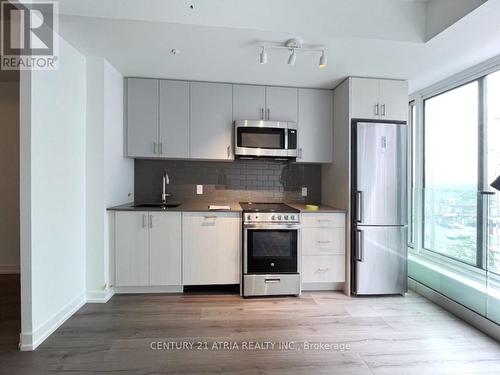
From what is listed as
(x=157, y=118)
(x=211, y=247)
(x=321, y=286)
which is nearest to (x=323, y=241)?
(x=321, y=286)

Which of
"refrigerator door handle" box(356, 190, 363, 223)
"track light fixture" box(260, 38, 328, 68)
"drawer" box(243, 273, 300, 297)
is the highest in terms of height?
"track light fixture" box(260, 38, 328, 68)

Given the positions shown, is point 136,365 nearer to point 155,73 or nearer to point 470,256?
point 155,73

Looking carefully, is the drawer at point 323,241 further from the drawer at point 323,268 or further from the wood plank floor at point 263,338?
the wood plank floor at point 263,338

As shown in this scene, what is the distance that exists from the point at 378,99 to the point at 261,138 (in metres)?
1.36

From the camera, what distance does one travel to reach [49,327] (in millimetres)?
2068

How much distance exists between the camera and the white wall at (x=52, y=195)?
1.86 meters

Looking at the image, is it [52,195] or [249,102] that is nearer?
[52,195]

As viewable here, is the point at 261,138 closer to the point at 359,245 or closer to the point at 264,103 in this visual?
the point at 264,103

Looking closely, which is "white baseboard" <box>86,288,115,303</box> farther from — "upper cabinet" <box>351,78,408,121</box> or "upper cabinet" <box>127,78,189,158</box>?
"upper cabinet" <box>351,78,408,121</box>

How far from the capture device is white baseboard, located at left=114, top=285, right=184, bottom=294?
9.21 feet

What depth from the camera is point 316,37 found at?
2.12 metres

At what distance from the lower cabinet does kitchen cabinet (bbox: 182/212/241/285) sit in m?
0.75

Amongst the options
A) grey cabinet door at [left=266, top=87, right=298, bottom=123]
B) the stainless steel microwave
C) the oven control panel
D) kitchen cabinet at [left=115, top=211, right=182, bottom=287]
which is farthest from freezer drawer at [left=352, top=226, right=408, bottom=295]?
Answer: kitchen cabinet at [left=115, top=211, right=182, bottom=287]

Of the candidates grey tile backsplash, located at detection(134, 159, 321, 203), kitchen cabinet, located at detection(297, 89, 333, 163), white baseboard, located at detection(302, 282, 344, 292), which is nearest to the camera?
white baseboard, located at detection(302, 282, 344, 292)
